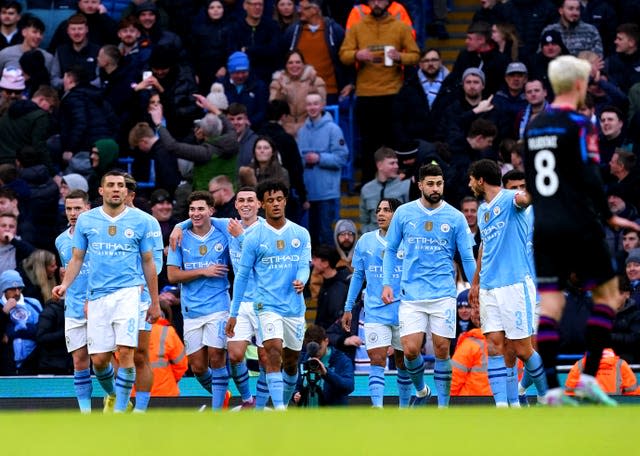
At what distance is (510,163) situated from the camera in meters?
20.3

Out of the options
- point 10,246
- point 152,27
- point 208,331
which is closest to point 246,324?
point 208,331

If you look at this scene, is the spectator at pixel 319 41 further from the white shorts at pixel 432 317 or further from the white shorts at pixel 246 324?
the white shorts at pixel 432 317

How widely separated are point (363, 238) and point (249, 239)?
158 centimetres

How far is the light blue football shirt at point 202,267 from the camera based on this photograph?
1691cm

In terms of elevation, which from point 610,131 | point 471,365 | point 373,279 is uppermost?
point 610,131

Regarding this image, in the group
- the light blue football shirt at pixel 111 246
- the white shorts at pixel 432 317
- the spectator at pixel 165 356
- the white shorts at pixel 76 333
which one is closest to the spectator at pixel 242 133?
the spectator at pixel 165 356

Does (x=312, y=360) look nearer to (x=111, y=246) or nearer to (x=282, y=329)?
(x=282, y=329)

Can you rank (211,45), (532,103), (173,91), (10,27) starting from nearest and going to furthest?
(532,103) < (173,91) < (211,45) < (10,27)

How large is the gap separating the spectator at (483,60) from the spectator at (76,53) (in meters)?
4.88

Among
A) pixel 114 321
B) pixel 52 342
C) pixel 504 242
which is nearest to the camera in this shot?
pixel 504 242

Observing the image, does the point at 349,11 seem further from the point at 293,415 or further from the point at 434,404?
the point at 293,415

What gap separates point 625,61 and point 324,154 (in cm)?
420

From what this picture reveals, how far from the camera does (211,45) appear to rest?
74.5 ft

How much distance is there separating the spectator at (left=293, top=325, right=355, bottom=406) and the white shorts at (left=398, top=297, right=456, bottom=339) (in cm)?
113
